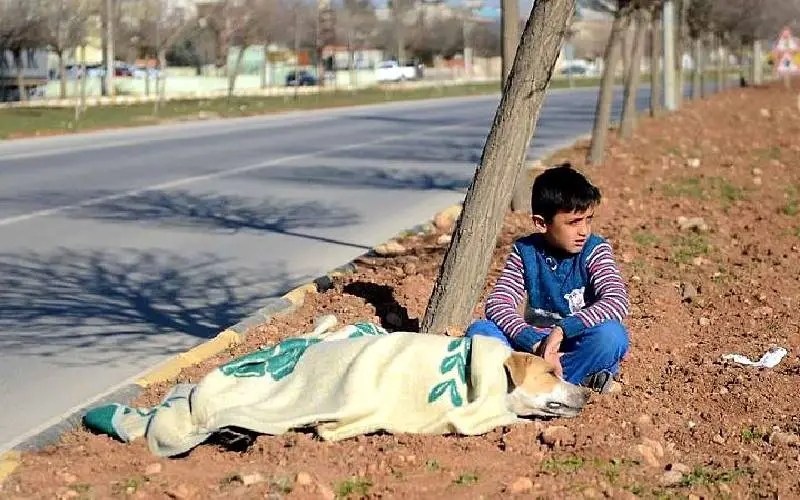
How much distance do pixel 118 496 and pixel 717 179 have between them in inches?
592

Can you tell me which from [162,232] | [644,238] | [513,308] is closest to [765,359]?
[513,308]

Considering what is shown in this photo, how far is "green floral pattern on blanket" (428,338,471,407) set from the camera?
555 cm

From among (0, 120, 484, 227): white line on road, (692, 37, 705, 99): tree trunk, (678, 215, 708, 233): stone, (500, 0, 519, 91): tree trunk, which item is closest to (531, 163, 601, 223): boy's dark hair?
(678, 215, 708, 233): stone

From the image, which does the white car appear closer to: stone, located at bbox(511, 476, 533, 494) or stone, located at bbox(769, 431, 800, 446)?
stone, located at bbox(769, 431, 800, 446)

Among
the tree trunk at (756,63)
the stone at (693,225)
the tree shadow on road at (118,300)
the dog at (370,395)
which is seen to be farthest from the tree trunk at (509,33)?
the tree trunk at (756,63)

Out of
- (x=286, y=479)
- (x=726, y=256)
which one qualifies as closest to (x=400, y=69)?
(x=726, y=256)

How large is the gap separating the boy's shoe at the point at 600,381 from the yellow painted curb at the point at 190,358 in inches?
83.3

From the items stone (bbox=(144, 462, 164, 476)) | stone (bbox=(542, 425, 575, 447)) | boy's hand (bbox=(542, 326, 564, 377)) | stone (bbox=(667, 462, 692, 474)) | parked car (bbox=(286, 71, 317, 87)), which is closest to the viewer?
stone (bbox=(667, 462, 692, 474))

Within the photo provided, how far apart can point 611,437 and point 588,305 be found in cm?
103

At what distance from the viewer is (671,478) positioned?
4898mm

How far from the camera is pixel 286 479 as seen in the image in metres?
4.89

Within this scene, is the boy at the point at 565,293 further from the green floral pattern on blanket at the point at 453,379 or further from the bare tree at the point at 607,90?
the bare tree at the point at 607,90

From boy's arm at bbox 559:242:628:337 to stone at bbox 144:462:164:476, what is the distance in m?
1.88

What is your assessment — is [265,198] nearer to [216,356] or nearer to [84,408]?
[216,356]
